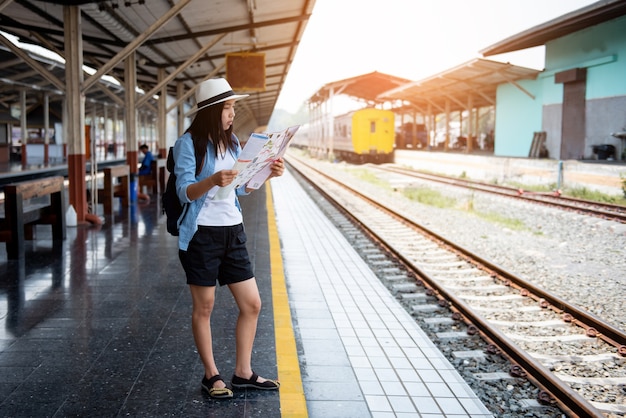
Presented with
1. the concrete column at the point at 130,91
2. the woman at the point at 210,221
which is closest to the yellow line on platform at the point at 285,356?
the woman at the point at 210,221

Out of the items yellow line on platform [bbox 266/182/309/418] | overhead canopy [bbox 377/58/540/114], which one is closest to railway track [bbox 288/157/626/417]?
yellow line on platform [bbox 266/182/309/418]

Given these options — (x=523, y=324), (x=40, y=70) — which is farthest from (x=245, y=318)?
(x=40, y=70)

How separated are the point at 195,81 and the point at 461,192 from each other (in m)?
9.26

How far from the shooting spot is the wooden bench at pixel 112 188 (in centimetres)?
1125

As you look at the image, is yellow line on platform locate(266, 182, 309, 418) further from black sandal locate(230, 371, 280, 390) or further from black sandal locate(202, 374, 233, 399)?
black sandal locate(202, 374, 233, 399)

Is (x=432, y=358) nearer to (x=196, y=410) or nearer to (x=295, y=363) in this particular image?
(x=295, y=363)

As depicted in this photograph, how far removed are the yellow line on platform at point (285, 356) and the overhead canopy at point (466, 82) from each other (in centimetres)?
1775

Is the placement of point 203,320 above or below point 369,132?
below

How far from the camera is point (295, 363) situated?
4.06m

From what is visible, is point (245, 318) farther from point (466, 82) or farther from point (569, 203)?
point (466, 82)

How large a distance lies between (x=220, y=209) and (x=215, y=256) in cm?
25

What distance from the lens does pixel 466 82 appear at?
1064 inches

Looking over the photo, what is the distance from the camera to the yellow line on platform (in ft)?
11.2

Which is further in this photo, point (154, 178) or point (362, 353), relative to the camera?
point (154, 178)
